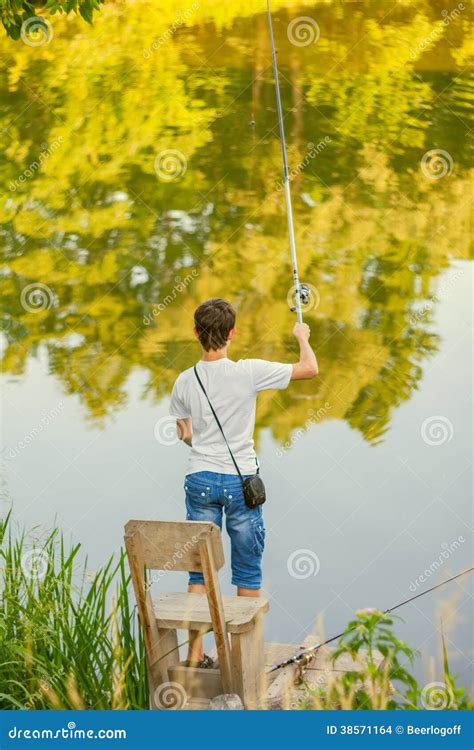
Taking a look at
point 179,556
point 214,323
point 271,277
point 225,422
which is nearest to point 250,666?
point 179,556

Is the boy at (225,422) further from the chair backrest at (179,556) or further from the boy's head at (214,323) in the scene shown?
the chair backrest at (179,556)

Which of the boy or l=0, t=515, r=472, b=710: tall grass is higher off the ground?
the boy

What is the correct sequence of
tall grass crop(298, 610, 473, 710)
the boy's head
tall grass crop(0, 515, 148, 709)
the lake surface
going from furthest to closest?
the lake surface → the boy's head → tall grass crop(0, 515, 148, 709) → tall grass crop(298, 610, 473, 710)

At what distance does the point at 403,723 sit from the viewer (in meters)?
3.36

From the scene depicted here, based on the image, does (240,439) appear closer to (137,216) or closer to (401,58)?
(137,216)

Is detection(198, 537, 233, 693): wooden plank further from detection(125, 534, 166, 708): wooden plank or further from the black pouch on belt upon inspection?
the black pouch on belt

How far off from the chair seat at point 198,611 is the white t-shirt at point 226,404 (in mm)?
440

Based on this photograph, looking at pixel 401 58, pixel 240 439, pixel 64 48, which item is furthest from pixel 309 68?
pixel 240 439

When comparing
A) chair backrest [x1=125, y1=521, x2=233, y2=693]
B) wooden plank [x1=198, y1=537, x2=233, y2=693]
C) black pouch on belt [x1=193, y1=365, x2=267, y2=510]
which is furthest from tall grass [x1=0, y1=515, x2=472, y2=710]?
black pouch on belt [x1=193, y1=365, x2=267, y2=510]

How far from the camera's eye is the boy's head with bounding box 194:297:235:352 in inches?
165

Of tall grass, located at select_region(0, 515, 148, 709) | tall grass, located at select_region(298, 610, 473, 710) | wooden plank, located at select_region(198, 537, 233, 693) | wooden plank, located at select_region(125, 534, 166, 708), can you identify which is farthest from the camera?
tall grass, located at select_region(0, 515, 148, 709)

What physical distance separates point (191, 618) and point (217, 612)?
134 millimetres

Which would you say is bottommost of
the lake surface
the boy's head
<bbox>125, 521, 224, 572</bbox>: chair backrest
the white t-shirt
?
<bbox>125, 521, 224, 572</bbox>: chair backrest

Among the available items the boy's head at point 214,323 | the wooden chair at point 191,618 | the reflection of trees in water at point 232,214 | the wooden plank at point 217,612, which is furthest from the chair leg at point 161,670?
the reflection of trees in water at point 232,214
